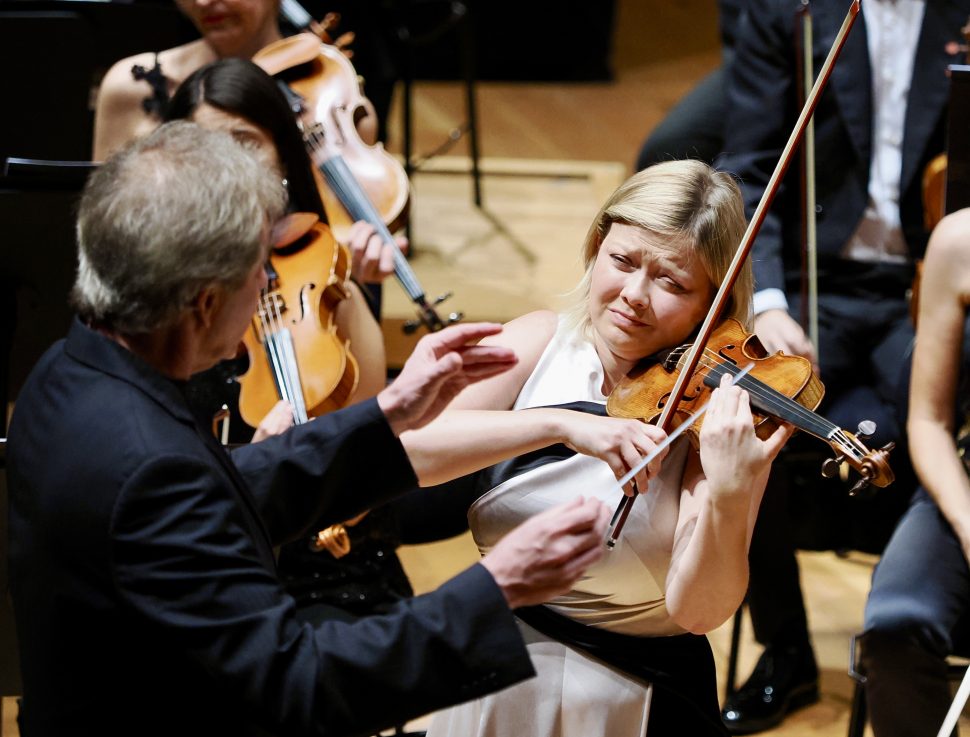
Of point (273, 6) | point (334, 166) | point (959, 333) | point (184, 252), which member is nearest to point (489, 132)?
point (273, 6)

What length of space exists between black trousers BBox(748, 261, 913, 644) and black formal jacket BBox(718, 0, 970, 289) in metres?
0.10

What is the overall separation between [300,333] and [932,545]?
1089 millimetres

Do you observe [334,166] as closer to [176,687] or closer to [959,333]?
[959,333]

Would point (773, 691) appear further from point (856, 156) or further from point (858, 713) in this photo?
point (856, 156)

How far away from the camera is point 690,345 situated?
1607mm

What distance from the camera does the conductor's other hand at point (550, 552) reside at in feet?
3.74

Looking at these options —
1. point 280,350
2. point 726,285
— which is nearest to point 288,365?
point 280,350

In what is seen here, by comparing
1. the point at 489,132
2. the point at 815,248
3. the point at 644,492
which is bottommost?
the point at 489,132

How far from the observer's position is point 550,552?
1.14m

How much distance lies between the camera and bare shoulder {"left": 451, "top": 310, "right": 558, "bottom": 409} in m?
1.66

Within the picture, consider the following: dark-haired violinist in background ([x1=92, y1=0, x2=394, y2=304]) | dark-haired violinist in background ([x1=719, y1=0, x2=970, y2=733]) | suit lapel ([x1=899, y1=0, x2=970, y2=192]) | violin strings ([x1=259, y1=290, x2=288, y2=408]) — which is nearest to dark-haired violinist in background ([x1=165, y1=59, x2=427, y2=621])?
violin strings ([x1=259, y1=290, x2=288, y2=408])

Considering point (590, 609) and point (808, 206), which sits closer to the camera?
point (590, 609)

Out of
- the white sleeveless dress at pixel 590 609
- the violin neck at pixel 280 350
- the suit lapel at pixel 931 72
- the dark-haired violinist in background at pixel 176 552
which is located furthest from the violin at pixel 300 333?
the suit lapel at pixel 931 72

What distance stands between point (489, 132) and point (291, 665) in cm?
433
